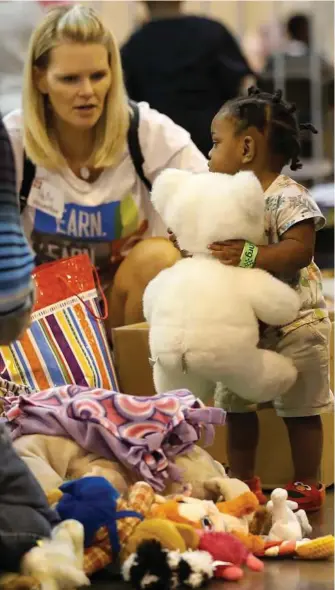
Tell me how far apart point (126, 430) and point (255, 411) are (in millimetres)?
364

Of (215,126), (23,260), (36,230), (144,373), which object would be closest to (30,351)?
(144,373)

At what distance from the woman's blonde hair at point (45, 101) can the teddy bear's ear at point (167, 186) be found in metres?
0.42

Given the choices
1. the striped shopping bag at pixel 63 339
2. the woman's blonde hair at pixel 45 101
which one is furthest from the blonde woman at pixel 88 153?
the striped shopping bag at pixel 63 339

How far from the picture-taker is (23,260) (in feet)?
4.17

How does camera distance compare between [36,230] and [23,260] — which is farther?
[36,230]

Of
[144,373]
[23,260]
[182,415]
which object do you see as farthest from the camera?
[144,373]

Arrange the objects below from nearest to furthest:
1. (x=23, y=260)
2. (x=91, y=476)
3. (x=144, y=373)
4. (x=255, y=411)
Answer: (x=23, y=260) < (x=91, y=476) < (x=255, y=411) < (x=144, y=373)

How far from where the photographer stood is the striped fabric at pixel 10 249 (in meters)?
1.24

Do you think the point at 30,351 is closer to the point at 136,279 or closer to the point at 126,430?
the point at 136,279

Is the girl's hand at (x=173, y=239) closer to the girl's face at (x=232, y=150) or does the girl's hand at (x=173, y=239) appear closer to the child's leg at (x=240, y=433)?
the girl's face at (x=232, y=150)

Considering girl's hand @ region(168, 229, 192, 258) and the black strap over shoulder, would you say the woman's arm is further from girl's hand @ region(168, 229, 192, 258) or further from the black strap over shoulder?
the black strap over shoulder

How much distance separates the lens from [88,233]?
2211 millimetres

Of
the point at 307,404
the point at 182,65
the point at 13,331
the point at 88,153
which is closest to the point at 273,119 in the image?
the point at 307,404

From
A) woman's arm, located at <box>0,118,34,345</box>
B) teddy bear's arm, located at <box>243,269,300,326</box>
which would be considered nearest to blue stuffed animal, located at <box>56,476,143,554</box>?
woman's arm, located at <box>0,118,34,345</box>
